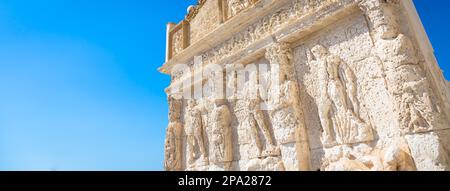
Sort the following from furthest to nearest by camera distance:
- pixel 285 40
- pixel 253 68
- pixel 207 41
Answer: pixel 207 41 → pixel 253 68 → pixel 285 40

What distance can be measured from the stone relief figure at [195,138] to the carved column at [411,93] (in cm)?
271

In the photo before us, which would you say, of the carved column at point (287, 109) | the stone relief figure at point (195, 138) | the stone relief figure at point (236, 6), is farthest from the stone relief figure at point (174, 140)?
the carved column at point (287, 109)

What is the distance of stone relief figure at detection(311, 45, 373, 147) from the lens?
277 centimetres

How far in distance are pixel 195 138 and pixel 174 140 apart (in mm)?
470

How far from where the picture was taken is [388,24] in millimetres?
2615

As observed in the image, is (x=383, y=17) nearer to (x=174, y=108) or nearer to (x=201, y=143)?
(x=201, y=143)

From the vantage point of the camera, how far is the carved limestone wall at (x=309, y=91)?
7.82ft

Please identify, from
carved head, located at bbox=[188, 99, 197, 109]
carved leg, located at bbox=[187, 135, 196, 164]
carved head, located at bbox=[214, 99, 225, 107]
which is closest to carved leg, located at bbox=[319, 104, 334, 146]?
carved head, located at bbox=[214, 99, 225, 107]

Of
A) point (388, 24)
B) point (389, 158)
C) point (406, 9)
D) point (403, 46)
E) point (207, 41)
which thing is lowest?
point (389, 158)

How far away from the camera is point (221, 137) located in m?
4.00

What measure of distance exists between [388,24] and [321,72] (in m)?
0.80

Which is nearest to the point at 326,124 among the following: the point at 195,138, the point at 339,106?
the point at 339,106
